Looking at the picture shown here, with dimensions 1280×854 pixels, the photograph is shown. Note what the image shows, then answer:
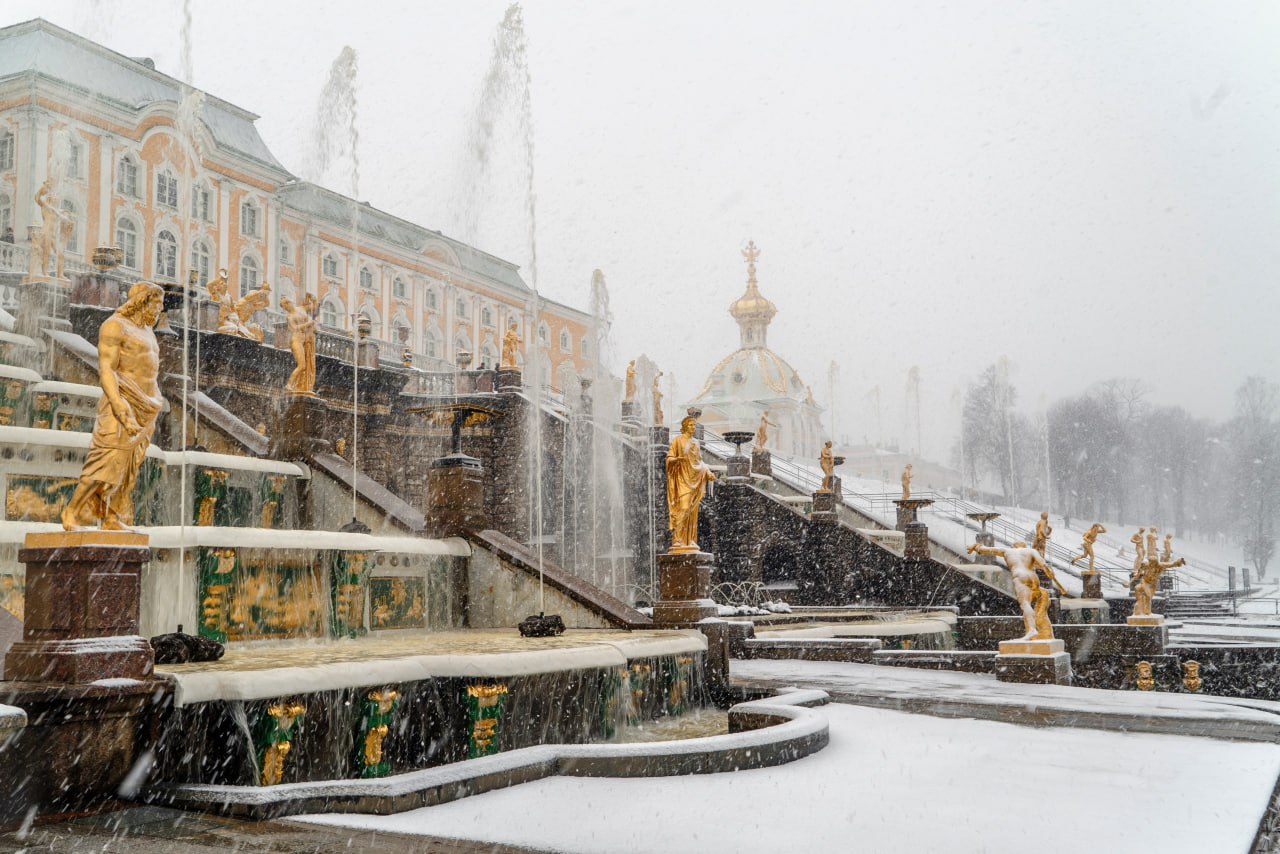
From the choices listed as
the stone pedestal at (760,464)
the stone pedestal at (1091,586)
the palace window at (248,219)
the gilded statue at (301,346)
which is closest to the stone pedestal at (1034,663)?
the gilded statue at (301,346)

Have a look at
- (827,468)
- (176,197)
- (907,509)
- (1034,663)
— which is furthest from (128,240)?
(1034,663)

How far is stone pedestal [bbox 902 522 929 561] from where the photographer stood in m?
29.3

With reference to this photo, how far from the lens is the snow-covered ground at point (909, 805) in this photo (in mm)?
5590

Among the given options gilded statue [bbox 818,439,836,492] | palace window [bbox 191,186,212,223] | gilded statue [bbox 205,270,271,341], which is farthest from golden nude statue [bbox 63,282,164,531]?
palace window [bbox 191,186,212,223]

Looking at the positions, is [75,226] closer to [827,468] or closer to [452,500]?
[827,468]

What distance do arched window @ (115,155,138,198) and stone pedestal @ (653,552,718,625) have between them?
31.6 meters

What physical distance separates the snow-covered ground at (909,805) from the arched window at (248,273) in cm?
3922

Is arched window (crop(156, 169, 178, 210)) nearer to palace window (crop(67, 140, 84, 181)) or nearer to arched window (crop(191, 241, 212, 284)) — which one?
arched window (crop(191, 241, 212, 284))

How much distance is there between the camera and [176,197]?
4078 cm

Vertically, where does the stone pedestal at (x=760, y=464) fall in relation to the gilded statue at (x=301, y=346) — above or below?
below

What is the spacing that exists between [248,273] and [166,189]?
449cm

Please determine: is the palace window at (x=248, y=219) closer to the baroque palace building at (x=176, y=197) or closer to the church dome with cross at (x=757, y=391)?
the baroque palace building at (x=176, y=197)

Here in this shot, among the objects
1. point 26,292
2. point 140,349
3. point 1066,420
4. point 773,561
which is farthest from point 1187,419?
point 140,349

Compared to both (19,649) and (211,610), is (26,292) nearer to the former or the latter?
(211,610)
